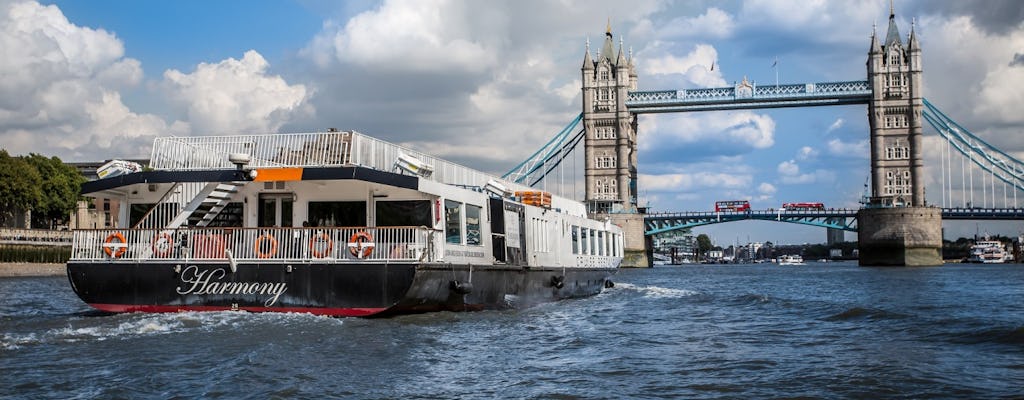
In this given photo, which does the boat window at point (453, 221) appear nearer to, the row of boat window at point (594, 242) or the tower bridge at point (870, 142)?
the row of boat window at point (594, 242)

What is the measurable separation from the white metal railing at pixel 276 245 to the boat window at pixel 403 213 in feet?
2.37

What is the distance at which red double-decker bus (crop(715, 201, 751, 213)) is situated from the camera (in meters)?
113

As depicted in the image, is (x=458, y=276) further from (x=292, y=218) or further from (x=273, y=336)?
(x=273, y=336)

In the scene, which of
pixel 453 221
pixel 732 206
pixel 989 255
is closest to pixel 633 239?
pixel 732 206

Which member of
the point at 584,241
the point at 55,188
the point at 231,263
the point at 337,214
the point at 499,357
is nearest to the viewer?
the point at 499,357

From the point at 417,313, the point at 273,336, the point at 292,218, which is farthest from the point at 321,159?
the point at 273,336

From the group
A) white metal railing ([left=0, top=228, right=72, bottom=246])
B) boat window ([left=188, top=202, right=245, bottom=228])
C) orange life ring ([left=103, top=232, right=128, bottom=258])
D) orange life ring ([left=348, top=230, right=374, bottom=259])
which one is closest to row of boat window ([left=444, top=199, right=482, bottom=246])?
orange life ring ([left=348, top=230, right=374, bottom=259])

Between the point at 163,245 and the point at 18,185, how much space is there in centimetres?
5698

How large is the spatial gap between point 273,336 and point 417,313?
3967 mm

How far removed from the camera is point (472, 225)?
1967cm

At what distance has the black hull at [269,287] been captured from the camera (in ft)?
54.2

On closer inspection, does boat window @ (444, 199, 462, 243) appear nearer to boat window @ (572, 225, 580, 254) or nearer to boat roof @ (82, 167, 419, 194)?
boat roof @ (82, 167, 419, 194)

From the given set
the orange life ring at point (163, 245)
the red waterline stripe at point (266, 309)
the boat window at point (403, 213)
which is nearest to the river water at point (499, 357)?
the red waterline stripe at point (266, 309)

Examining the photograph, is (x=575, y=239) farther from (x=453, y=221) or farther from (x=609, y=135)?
(x=609, y=135)
